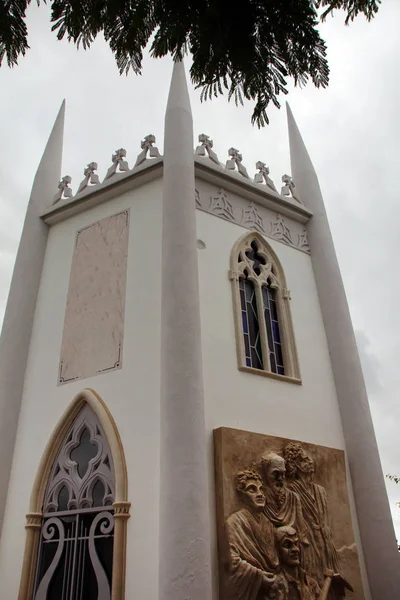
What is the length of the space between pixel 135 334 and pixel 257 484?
3.04 m

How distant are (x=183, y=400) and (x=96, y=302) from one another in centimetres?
330

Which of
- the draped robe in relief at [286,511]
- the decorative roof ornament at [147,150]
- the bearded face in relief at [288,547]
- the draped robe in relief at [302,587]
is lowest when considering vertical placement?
the draped robe in relief at [302,587]

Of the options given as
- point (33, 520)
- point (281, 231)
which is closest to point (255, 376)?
point (281, 231)

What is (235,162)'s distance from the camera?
11148 millimetres

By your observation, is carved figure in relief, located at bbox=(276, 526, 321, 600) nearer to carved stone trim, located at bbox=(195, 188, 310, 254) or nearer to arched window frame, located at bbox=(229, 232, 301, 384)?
arched window frame, located at bbox=(229, 232, 301, 384)

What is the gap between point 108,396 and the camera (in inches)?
336

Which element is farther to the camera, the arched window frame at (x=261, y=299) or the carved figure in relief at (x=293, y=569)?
the arched window frame at (x=261, y=299)

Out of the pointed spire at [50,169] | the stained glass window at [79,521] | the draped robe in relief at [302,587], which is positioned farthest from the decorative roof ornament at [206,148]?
the draped robe in relief at [302,587]

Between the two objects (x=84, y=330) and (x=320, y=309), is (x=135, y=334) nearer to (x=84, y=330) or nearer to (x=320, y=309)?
(x=84, y=330)

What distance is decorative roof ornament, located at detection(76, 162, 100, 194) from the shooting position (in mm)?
11209

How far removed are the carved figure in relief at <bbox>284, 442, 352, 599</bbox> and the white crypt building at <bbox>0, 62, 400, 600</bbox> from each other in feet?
0.10

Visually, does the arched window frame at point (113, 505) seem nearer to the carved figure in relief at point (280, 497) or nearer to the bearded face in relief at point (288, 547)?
the carved figure in relief at point (280, 497)

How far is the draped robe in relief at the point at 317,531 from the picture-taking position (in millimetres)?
7699

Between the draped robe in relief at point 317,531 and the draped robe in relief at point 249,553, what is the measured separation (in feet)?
2.56
